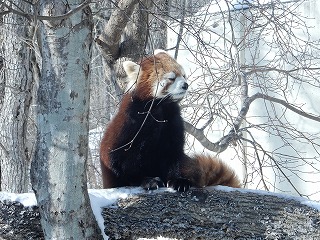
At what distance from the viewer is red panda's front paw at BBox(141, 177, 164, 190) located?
4395 millimetres

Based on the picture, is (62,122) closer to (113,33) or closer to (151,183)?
(151,183)

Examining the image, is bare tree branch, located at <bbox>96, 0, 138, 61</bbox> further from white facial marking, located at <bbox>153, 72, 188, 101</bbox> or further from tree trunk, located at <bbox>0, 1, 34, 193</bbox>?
tree trunk, located at <bbox>0, 1, 34, 193</bbox>

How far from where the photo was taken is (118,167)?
197 inches

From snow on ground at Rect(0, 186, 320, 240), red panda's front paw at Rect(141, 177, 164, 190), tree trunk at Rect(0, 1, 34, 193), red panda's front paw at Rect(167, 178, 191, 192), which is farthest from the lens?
tree trunk at Rect(0, 1, 34, 193)

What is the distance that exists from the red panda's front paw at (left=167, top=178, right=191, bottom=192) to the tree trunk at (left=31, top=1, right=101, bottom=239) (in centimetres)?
90

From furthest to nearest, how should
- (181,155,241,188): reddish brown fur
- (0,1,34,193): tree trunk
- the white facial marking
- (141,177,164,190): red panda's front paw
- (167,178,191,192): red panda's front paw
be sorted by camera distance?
(0,1,34,193): tree trunk < the white facial marking < (181,155,241,188): reddish brown fur < (141,177,164,190): red panda's front paw < (167,178,191,192): red panda's front paw

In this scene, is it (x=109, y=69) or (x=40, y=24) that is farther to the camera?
(x=109, y=69)

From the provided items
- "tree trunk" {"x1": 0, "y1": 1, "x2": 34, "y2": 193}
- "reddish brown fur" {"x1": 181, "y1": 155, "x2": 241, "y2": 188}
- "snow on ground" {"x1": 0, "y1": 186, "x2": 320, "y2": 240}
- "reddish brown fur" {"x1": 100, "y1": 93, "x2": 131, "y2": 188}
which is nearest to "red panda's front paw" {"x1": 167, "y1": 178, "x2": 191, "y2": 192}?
"snow on ground" {"x1": 0, "y1": 186, "x2": 320, "y2": 240}

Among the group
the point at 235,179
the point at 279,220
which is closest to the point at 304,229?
the point at 279,220

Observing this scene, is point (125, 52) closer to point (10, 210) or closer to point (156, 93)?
point (156, 93)

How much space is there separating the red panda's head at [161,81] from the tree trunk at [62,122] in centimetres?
140

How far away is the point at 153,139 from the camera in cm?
513

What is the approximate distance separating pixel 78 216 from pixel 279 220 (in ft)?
4.29

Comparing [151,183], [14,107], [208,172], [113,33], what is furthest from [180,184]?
[14,107]
